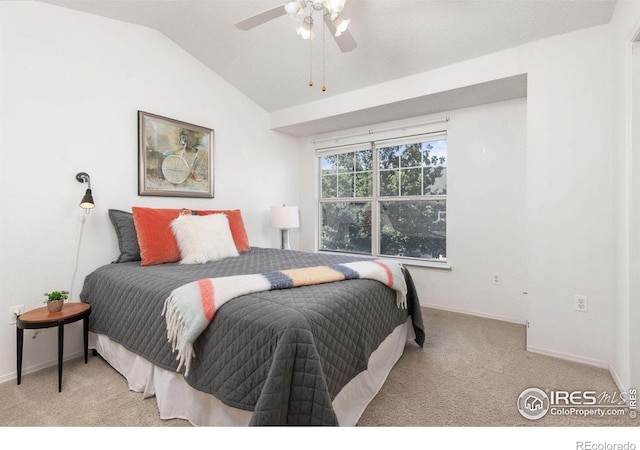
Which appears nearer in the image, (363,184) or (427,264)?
(427,264)

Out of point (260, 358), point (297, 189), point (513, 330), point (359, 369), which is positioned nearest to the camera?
point (260, 358)

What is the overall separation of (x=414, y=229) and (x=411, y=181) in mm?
574

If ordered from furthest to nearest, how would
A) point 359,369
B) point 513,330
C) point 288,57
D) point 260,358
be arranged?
point 288,57 → point 513,330 → point 359,369 → point 260,358

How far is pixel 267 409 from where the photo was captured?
1.03 meters

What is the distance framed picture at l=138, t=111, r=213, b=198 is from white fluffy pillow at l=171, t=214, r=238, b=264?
51 cm

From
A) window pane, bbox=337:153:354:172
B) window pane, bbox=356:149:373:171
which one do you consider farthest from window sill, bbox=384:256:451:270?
window pane, bbox=337:153:354:172

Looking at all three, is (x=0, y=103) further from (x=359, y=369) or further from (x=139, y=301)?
Result: (x=359, y=369)

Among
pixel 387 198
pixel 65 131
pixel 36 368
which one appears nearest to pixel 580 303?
pixel 387 198

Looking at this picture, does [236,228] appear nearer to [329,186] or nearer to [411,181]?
[329,186]

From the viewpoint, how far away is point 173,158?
2895 mm

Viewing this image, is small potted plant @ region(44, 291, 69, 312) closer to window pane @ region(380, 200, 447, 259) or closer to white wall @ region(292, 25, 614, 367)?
window pane @ region(380, 200, 447, 259)
